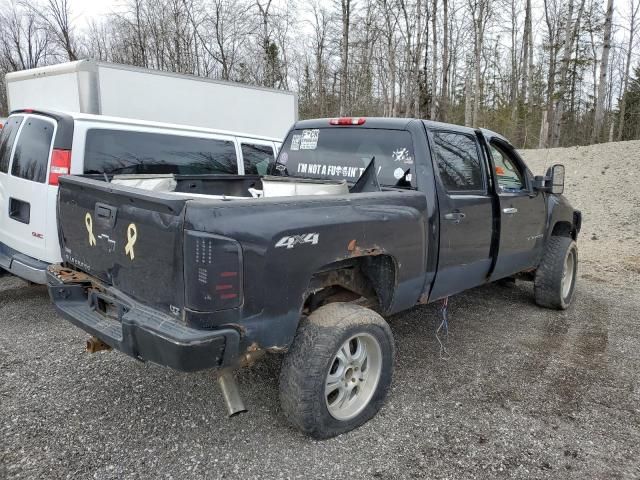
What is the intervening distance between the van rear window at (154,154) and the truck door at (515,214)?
10.8 ft

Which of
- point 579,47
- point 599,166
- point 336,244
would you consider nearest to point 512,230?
point 336,244

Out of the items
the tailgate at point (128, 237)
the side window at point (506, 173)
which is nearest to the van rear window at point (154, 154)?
the tailgate at point (128, 237)

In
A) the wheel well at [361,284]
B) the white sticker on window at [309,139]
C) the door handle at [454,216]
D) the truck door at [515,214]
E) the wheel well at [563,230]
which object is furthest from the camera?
the wheel well at [563,230]

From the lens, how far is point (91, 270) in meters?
3.17

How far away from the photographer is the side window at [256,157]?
6594 millimetres

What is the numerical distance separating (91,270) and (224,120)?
6.07m

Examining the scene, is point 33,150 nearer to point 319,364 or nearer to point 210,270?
point 210,270

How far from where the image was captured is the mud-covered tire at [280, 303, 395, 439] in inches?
109

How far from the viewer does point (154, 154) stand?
5.46 meters

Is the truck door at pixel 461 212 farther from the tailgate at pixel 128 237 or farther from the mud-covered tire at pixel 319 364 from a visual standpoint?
the tailgate at pixel 128 237

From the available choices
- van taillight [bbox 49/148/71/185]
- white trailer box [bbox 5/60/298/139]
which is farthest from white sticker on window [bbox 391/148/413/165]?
white trailer box [bbox 5/60/298/139]

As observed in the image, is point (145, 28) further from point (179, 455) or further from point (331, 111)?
point (179, 455)

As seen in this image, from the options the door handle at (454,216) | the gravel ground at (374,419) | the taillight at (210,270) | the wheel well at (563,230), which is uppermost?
the door handle at (454,216)

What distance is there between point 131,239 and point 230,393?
39.8 inches
